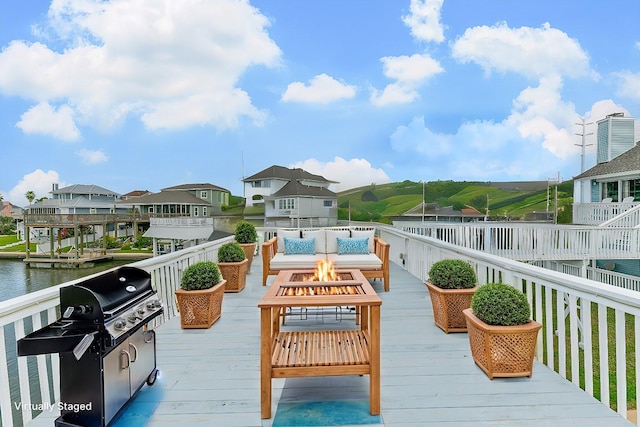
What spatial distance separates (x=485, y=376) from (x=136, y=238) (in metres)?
30.2

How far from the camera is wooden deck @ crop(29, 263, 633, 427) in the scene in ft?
6.70

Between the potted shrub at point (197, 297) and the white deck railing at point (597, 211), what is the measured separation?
1326cm

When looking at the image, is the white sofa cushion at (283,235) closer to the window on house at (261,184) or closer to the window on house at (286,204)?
the window on house at (286,204)

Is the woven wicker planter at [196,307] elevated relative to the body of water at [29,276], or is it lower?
elevated

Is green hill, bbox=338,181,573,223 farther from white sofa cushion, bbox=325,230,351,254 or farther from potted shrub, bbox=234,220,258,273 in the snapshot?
white sofa cushion, bbox=325,230,351,254

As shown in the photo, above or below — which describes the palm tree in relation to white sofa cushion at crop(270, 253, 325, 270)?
above

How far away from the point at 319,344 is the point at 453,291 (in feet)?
5.30

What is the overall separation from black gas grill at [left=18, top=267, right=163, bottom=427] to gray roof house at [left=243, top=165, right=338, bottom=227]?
18.3m

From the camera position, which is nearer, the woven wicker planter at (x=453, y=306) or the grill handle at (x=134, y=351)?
the grill handle at (x=134, y=351)

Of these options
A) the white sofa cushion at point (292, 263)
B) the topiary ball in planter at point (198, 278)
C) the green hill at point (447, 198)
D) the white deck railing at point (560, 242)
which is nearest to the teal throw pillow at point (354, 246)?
the white sofa cushion at point (292, 263)

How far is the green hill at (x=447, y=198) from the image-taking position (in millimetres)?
24812

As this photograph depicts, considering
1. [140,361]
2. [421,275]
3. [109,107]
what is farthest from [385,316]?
[109,107]

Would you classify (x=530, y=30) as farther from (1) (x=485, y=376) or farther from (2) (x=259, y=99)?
(1) (x=485, y=376)

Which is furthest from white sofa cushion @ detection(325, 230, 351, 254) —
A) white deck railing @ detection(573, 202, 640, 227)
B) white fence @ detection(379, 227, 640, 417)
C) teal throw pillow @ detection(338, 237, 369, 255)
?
white deck railing @ detection(573, 202, 640, 227)
